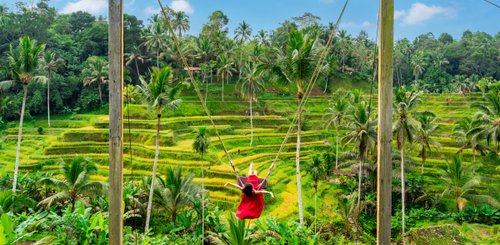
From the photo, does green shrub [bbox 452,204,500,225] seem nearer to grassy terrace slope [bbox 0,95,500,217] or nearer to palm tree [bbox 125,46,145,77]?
grassy terrace slope [bbox 0,95,500,217]

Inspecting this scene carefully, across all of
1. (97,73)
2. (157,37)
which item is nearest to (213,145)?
(97,73)

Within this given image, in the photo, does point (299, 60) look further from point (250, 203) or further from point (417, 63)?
point (417, 63)

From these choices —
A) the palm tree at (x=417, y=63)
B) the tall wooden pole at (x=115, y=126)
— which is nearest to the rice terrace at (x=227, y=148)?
the tall wooden pole at (x=115, y=126)

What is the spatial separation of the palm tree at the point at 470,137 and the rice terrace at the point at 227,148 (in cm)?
13

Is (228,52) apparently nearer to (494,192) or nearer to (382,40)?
(494,192)

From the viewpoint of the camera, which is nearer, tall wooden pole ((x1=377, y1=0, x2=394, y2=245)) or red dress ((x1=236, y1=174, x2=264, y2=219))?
tall wooden pole ((x1=377, y1=0, x2=394, y2=245))

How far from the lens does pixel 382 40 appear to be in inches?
139

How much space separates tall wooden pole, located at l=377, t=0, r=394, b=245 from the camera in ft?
11.2

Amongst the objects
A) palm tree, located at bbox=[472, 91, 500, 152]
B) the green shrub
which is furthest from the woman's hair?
palm tree, located at bbox=[472, 91, 500, 152]

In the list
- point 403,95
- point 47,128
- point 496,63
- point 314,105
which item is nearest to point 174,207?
point 403,95

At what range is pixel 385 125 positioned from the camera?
3455 mm

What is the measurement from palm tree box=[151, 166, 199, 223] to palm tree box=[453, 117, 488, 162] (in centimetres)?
1864

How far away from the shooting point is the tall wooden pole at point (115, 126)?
11.0 feet

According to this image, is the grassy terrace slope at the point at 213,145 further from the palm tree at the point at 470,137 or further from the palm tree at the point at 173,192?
the palm tree at the point at 173,192
